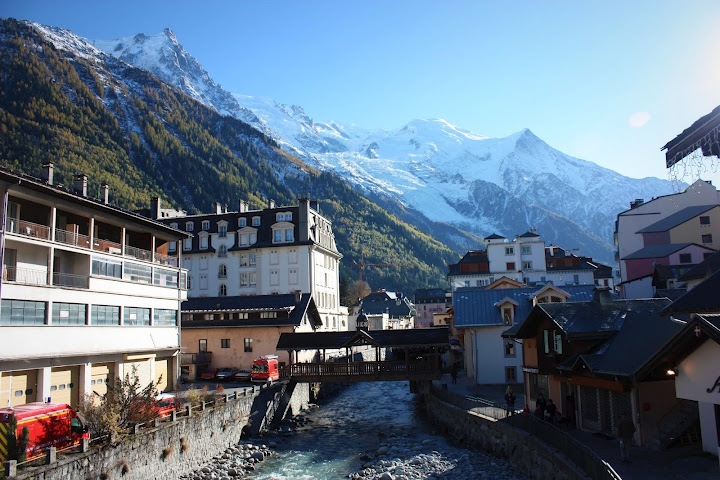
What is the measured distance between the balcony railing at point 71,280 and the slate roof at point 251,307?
2454cm

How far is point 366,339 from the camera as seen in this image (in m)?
50.2

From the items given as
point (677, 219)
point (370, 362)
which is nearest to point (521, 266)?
point (677, 219)

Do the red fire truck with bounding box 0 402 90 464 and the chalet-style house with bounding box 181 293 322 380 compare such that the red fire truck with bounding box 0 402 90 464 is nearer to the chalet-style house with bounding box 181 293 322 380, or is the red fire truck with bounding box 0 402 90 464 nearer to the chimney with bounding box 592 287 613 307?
the chimney with bounding box 592 287 613 307

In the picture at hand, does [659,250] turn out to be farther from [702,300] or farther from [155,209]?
[155,209]

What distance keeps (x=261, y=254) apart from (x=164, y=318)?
35.2m

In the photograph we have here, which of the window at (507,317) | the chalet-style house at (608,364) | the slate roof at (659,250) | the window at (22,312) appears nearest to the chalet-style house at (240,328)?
the window at (507,317)

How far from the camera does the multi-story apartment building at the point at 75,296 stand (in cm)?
3019

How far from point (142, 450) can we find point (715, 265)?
32154 mm

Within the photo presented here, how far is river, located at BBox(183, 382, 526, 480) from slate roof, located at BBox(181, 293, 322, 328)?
9901 millimetres

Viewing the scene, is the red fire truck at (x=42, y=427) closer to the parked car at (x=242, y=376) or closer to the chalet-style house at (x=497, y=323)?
the parked car at (x=242, y=376)

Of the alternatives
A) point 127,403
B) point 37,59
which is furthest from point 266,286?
point 37,59

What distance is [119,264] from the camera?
1543 inches

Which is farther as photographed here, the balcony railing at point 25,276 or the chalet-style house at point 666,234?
the chalet-style house at point 666,234

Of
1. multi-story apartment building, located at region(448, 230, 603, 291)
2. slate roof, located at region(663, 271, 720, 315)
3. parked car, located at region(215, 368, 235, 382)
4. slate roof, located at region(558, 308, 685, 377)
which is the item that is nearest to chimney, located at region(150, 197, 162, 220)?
parked car, located at region(215, 368, 235, 382)
